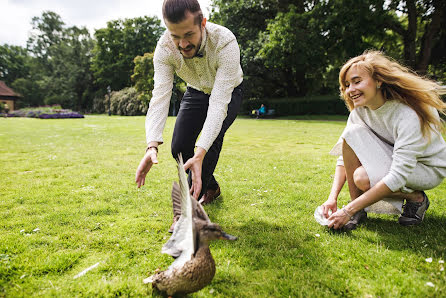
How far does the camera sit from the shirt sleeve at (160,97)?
8.64 ft

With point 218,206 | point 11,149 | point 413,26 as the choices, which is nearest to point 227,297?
point 218,206

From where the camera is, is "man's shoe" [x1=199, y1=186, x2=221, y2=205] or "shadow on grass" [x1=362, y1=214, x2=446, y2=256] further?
"man's shoe" [x1=199, y1=186, x2=221, y2=205]

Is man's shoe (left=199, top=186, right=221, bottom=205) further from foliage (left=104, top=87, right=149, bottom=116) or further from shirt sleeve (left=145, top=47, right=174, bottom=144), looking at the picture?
foliage (left=104, top=87, right=149, bottom=116)

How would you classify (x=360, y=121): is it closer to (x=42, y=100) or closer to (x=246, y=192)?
(x=246, y=192)

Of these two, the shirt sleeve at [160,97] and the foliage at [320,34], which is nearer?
the shirt sleeve at [160,97]

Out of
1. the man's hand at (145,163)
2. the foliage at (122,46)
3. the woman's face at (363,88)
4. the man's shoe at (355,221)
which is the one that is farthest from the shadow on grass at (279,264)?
the foliage at (122,46)

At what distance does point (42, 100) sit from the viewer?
56.0 m

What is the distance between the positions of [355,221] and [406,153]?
0.83 m

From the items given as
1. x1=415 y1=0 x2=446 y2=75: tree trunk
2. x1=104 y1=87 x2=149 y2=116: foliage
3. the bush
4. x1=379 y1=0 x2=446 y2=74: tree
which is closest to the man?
x1=379 y1=0 x2=446 y2=74: tree

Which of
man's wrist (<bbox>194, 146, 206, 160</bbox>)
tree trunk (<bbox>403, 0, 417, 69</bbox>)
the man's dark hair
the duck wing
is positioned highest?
tree trunk (<bbox>403, 0, 417, 69</bbox>)

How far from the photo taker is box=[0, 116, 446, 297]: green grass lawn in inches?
A: 75.5

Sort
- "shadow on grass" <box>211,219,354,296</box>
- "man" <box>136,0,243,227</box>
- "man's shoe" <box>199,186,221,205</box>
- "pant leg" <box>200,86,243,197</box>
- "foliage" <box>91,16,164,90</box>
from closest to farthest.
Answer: "shadow on grass" <box>211,219,354,296</box> < "man" <box>136,0,243,227</box> < "pant leg" <box>200,86,243,197</box> < "man's shoe" <box>199,186,221,205</box> < "foliage" <box>91,16,164,90</box>

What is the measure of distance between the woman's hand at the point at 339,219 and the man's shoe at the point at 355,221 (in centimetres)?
12

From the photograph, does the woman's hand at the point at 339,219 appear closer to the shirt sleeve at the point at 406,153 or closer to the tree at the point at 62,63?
the shirt sleeve at the point at 406,153
